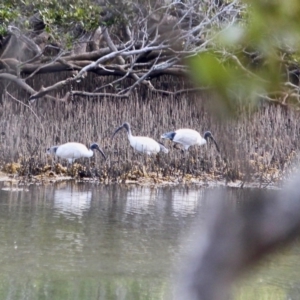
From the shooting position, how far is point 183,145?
12.3m

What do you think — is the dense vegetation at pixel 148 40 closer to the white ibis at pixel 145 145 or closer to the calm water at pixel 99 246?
the white ibis at pixel 145 145

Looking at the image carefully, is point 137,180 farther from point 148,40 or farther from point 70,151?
point 148,40

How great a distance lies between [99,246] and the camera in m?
7.04

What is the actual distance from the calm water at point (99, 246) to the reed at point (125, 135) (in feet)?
3.80

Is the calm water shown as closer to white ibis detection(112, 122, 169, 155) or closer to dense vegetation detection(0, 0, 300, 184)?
dense vegetation detection(0, 0, 300, 184)

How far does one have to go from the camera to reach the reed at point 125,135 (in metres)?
11.8

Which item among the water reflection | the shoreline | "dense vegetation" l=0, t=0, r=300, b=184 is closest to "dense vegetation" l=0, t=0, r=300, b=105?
"dense vegetation" l=0, t=0, r=300, b=184

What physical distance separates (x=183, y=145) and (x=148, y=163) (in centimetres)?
63

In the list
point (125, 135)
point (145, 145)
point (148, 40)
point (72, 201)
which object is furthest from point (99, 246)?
point (148, 40)

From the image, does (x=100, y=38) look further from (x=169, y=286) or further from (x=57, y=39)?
(x=169, y=286)

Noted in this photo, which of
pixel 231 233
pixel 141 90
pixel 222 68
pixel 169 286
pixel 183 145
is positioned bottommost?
pixel 169 286

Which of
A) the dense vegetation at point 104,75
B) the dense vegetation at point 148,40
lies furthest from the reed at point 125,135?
the dense vegetation at point 148,40

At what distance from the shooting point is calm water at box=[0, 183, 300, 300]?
5.60 metres

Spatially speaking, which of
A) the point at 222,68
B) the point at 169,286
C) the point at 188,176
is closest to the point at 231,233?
the point at 222,68
